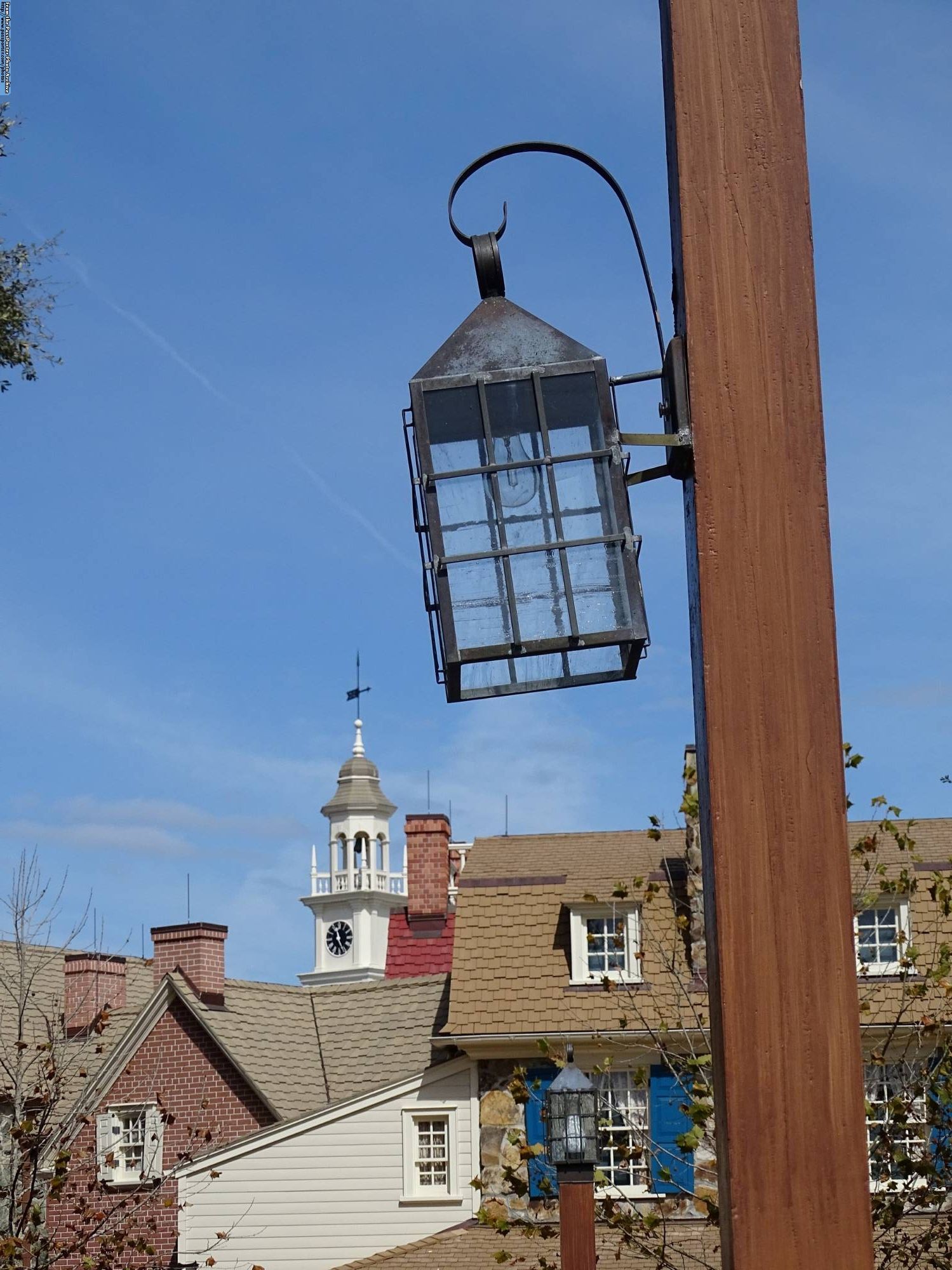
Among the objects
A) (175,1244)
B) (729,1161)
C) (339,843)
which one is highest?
(339,843)

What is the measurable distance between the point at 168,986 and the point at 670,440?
22.3 meters

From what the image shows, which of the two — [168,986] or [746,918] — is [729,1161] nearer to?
[746,918]

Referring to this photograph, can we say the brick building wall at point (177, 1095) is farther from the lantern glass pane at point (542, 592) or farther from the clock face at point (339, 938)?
the clock face at point (339, 938)

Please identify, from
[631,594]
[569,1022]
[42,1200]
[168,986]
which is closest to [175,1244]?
[168,986]

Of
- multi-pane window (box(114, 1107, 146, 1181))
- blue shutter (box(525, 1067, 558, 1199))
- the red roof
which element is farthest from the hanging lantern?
the red roof

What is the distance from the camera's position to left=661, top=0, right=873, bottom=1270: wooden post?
246cm

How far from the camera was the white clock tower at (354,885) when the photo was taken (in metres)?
77.6

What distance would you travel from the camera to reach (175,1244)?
21.5m

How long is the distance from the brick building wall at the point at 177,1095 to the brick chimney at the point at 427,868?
501cm

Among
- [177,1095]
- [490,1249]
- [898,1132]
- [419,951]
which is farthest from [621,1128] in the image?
[419,951]

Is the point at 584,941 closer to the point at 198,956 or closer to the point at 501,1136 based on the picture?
the point at 501,1136

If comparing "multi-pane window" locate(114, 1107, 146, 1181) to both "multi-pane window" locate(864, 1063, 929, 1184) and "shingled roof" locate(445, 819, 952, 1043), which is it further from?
"multi-pane window" locate(864, 1063, 929, 1184)

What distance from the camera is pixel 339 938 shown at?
7944 cm

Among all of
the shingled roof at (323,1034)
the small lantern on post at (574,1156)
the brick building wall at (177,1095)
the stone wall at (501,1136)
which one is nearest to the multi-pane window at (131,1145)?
the brick building wall at (177,1095)
